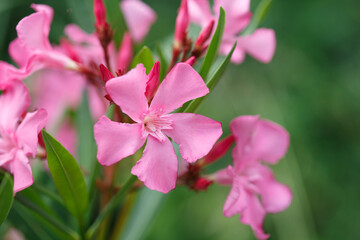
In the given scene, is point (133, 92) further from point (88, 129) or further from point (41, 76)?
point (41, 76)

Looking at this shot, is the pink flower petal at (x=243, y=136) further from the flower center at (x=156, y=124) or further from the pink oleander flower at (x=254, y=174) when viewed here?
the flower center at (x=156, y=124)

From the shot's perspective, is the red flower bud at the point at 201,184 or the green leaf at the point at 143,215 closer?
the red flower bud at the point at 201,184

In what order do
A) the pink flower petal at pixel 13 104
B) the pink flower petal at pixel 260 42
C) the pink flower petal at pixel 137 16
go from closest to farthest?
the pink flower petal at pixel 13 104 < the pink flower petal at pixel 260 42 < the pink flower petal at pixel 137 16

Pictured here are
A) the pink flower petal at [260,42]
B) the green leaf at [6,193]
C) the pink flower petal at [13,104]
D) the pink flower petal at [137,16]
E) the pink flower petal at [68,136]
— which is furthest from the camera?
the pink flower petal at [68,136]

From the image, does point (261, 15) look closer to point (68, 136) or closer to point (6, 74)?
point (6, 74)

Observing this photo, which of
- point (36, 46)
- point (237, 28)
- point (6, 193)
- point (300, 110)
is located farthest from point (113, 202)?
point (300, 110)

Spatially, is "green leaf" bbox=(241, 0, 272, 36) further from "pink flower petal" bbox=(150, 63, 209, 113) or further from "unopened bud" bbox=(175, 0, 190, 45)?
"pink flower petal" bbox=(150, 63, 209, 113)

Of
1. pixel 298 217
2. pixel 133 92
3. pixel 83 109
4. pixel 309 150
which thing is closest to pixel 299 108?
pixel 309 150

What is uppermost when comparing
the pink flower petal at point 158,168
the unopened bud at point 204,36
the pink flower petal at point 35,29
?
the unopened bud at point 204,36

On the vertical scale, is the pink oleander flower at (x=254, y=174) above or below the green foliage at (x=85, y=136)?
above

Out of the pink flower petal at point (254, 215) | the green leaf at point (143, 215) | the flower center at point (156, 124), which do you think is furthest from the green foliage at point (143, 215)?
the flower center at point (156, 124)
